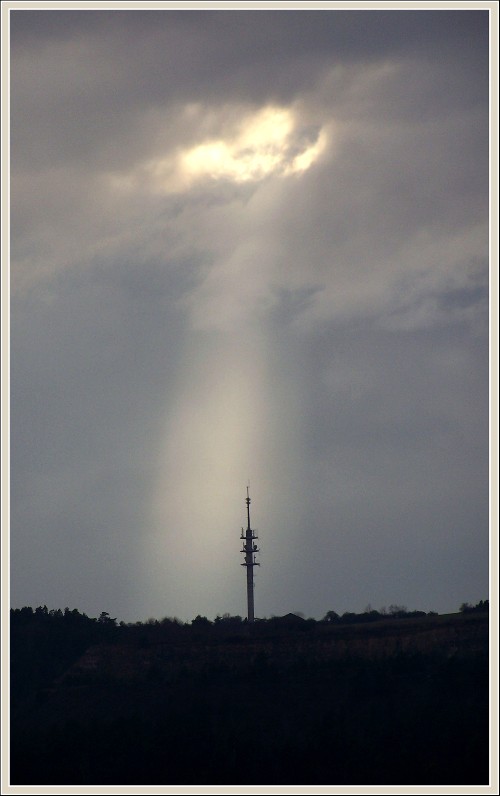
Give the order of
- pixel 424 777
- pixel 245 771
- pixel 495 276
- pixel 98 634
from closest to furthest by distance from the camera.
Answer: pixel 495 276 < pixel 424 777 < pixel 245 771 < pixel 98 634

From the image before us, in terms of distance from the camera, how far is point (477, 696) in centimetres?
9919

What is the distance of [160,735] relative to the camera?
9919cm

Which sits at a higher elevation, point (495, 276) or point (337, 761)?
point (495, 276)

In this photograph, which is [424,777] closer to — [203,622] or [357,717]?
[357,717]

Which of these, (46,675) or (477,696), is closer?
(477,696)

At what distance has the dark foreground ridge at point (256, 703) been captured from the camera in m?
92.0

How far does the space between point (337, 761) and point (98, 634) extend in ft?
155

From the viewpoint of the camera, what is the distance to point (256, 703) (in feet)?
350

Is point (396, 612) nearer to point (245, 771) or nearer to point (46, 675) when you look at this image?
point (46, 675)

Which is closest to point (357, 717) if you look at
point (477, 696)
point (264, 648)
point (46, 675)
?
point (477, 696)

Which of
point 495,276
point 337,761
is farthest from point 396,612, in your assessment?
point 495,276

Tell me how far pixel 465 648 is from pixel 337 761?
2194 cm

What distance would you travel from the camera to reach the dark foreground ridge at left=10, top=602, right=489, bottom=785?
92000mm

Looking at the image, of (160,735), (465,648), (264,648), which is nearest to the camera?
(160,735)
